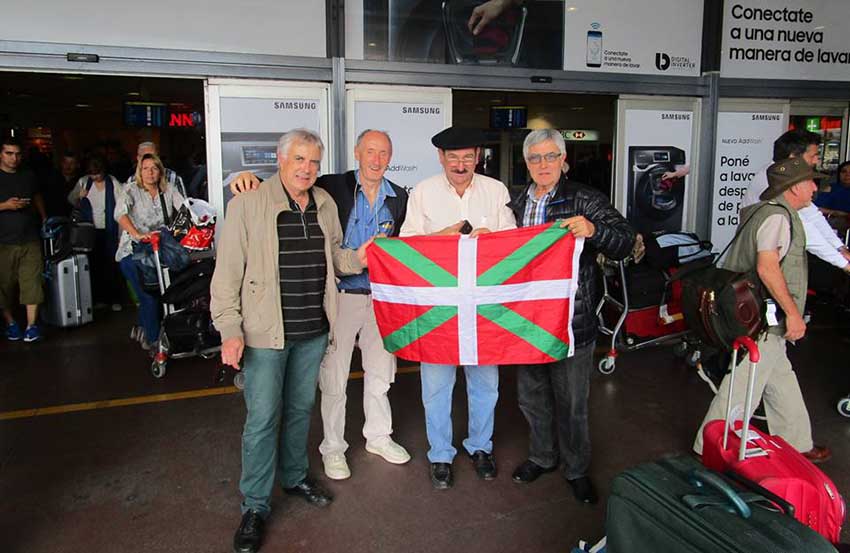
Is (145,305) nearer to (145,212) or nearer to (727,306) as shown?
(145,212)

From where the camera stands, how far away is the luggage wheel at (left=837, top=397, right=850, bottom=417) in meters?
4.54

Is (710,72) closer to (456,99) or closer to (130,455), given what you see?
(130,455)

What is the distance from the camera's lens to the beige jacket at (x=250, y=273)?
114 inches

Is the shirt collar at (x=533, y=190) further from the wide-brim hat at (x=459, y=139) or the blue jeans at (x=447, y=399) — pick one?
the blue jeans at (x=447, y=399)

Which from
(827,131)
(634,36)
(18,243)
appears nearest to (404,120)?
(634,36)

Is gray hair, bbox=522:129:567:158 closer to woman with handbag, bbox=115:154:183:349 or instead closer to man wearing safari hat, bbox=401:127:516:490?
man wearing safari hat, bbox=401:127:516:490

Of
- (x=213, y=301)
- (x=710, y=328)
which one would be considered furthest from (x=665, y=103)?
(x=213, y=301)

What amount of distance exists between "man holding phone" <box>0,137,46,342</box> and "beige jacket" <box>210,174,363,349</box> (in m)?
4.69

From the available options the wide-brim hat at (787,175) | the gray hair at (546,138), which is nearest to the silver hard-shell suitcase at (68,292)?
the gray hair at (546,138)

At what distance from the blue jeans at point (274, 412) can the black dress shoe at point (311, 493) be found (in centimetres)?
7

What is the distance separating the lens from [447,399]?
362cm

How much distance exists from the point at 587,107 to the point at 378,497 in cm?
1446

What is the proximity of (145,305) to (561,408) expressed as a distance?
13.3ft

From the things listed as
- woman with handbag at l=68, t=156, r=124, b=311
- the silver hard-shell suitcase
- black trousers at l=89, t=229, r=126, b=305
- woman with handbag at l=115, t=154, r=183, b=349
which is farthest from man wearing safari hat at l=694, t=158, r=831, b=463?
black trousers at l=89, t=229, r=126, b=305
